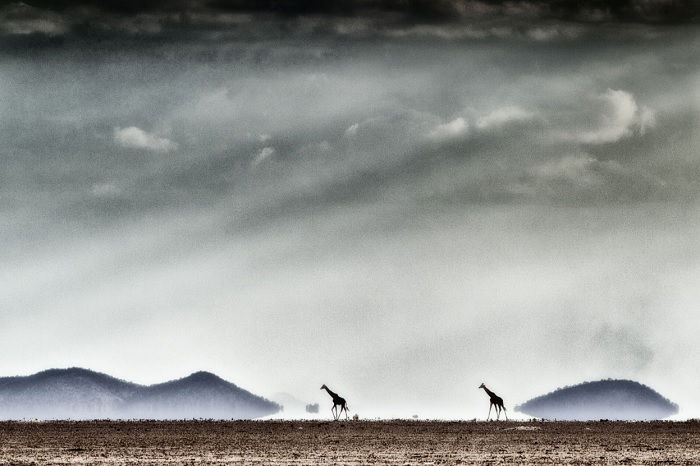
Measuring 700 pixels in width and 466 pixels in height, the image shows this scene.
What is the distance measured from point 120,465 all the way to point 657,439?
85.2ft

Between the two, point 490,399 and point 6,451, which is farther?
point 490,399

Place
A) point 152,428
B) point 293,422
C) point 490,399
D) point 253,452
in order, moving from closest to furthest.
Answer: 1. point 253,452
2. point 152,428
3. point 293,422
4. point 490,399

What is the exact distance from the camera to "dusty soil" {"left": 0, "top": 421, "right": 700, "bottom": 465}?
123ft

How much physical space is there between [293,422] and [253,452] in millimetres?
19191

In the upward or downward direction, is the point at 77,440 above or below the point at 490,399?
below

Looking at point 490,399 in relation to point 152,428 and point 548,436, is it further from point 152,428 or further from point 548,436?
point 152,428

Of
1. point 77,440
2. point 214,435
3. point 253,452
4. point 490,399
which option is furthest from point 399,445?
point 490,399

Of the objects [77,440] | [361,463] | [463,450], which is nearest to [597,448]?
[463,450]

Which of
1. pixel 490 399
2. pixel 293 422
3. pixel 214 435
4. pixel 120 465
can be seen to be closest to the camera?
pixel 120 465

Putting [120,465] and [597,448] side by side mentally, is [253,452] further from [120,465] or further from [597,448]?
[597,448]

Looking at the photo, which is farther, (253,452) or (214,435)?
(214,435)

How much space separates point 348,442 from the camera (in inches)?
1777

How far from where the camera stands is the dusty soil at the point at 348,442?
3759 cm

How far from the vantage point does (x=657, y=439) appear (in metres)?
47.6
